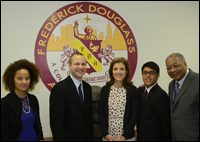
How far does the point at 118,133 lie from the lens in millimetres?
2234

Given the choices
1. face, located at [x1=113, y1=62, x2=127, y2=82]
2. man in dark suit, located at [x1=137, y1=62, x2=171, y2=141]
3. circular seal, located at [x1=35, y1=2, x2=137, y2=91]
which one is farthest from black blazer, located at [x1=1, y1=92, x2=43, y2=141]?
circular seal, located at [x1=35, y1=2, x2=137, y2=91]

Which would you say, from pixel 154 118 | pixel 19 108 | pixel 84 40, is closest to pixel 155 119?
pixel 154 118

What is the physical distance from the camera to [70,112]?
212 centimetres

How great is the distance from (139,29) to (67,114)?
3123 mm

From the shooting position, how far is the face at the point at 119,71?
2.35 m

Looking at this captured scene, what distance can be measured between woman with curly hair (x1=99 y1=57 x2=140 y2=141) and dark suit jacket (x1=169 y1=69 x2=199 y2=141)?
1.53 ft

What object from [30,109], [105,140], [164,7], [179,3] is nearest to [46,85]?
[30,109]

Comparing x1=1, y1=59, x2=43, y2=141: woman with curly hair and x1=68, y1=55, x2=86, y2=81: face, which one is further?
x1=68, y1=55, x2=86, y2=81: face

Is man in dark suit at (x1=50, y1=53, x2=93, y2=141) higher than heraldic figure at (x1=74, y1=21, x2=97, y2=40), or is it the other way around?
heraldic figure at (x1=74, y1=21, x2=97, y2=40)

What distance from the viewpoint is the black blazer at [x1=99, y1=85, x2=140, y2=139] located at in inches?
86.2

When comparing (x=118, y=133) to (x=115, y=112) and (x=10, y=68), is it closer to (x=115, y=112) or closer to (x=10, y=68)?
(x=115, y=112)

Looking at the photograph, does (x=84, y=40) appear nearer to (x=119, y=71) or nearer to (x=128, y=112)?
(x=119, y=71)

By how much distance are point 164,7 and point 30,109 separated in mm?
4037

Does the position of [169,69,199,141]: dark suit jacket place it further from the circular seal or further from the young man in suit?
the circular seal
